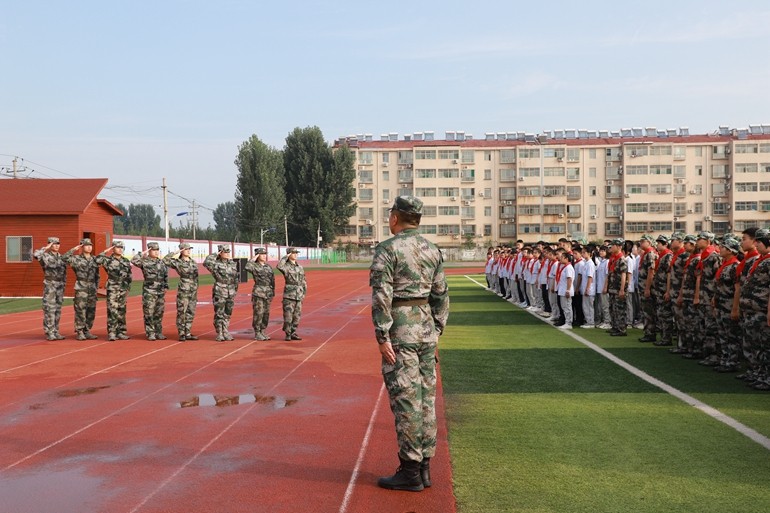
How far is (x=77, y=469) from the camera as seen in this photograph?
5.91 metres

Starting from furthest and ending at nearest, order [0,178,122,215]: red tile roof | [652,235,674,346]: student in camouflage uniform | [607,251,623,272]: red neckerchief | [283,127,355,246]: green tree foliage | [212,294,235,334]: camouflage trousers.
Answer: [283,127,355,246]: green tree foliage < [0,178,122,215]: red tile roof < [607,251,623,272]: red neckerchief < [212,294,235,334]: camouflage trousers < [652,235,674,346]: student in camouflage uniform

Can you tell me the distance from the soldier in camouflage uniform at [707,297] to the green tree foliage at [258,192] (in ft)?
225

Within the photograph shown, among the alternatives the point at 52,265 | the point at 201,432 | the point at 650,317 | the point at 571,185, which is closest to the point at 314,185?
the point at 571,185

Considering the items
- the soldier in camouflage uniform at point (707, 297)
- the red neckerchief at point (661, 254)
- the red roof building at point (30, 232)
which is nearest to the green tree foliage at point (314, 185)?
the red roof building at point (30, 232)

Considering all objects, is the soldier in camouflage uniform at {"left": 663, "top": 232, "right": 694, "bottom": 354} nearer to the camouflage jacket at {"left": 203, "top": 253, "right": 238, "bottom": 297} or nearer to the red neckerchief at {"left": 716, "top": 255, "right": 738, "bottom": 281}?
the red neckerchief at {"left": 716, "top": 255, "right": 738, "bottom": 281}

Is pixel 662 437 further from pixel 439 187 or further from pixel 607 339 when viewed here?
pixel 439 187

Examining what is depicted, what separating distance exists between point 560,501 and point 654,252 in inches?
396

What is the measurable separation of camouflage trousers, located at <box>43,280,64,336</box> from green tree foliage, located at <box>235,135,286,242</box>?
6278cm

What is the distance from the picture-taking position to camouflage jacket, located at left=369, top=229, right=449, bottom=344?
524 cm

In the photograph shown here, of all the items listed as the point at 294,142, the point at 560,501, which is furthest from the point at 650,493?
the point at 294,142

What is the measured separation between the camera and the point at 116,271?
14.6m

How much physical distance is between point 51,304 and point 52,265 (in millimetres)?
802

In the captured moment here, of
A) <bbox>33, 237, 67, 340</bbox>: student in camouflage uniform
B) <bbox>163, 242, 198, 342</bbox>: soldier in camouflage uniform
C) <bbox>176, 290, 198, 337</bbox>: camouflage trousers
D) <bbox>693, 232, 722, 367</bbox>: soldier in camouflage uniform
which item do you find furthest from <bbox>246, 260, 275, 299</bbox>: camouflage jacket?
<bbox>693, 232, 722, 367</bbox>: soldier in camouflage uniform

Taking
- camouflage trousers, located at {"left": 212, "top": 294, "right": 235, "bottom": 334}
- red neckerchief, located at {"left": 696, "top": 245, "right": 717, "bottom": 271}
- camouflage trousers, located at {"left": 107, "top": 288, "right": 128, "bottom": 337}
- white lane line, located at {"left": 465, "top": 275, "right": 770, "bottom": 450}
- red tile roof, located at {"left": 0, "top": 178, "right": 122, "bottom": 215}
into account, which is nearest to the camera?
white lane line, located at {"left": 465, "top": 275, "right": 770, "bottom": 450}
